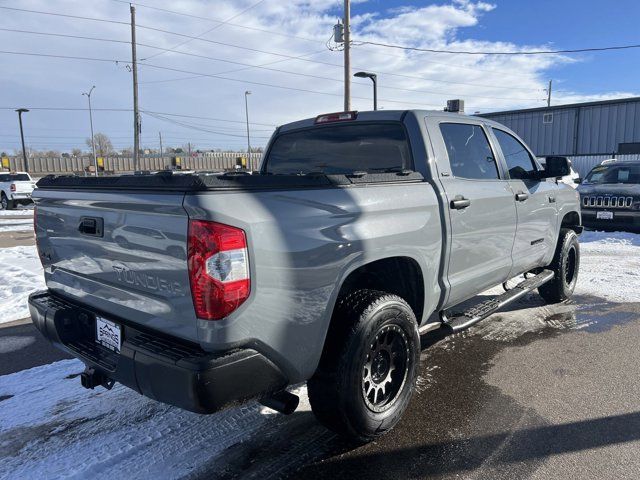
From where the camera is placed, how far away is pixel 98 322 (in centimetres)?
272

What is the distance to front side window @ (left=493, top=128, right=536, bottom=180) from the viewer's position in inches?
181

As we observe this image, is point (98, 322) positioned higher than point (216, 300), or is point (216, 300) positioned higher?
point (216, 300)

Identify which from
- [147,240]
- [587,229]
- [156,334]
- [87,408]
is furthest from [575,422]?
[587,229]

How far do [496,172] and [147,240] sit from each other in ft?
10.3

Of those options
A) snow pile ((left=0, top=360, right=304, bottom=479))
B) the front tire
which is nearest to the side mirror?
snow pile ((left=0, top=360, right=304, bottom=479))

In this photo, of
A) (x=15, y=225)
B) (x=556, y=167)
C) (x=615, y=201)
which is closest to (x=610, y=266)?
(x=615, y=201)

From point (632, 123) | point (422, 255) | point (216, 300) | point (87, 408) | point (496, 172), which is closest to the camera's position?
point (216, 300)

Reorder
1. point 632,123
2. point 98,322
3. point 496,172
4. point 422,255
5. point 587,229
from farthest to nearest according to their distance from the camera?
point 632,123 → point 587,229 → point 496,172 → point 422,255 → point 98,322

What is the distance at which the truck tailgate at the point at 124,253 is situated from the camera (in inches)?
86.3

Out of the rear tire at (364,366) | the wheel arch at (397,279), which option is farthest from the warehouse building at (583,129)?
the rear tire at (364,366)

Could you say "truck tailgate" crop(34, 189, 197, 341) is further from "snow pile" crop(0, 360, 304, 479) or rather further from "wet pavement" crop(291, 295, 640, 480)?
"wet pavement" crop(291, 295, 640, 480)

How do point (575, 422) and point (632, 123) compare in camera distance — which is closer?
point (575, 422)

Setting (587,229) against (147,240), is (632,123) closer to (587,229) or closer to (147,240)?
(587,229)

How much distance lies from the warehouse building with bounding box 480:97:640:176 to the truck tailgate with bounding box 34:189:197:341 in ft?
88.6
